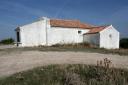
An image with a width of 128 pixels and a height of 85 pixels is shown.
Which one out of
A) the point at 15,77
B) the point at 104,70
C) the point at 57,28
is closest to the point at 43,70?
the point at 15,77

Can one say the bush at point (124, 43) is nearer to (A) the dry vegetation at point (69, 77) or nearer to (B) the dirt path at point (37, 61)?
(B) the dirt path at point (37, 61)

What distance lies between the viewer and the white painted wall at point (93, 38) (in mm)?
26750

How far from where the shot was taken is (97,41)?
87.8 ft

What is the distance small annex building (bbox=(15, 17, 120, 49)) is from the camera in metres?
25.3

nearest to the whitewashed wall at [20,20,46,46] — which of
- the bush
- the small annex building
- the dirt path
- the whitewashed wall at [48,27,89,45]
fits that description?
the small annex building

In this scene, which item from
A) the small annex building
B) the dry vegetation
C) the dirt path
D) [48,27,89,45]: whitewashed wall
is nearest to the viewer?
the dry vegetation

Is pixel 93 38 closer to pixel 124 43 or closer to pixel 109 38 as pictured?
pixel 109 38

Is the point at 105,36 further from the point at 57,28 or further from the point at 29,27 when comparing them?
the point at 29,27

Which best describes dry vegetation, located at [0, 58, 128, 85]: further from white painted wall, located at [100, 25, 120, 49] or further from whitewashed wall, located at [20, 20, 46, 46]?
white painted wall, located at [100, 25, 120, 49]

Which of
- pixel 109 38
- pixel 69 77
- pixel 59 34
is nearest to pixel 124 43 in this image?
pixel 109 38

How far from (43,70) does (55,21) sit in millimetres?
22369

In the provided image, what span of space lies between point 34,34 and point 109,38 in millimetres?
12528

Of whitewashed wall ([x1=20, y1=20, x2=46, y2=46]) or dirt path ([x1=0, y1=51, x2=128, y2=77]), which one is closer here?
dirt path ([x1=0, y1=51, x2=128, y2=77])

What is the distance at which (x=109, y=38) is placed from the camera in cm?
2762
